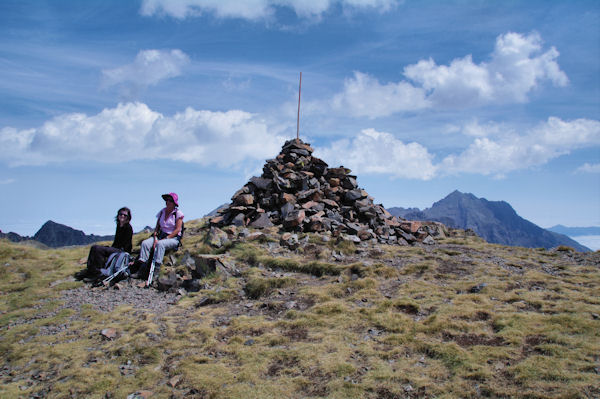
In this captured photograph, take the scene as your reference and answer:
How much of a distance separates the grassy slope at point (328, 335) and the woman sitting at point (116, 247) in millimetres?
943

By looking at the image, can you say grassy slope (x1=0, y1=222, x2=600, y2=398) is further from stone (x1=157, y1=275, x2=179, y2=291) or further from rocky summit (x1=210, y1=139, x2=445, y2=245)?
rocky summit (x1=210, y1=139, x2=445, y2=245)

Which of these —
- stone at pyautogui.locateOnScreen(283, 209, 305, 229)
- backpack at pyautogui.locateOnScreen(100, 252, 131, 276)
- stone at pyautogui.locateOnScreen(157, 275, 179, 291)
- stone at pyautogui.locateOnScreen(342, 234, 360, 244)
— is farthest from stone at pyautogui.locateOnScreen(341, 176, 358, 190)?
backpack at pyautogui.locateOnScreen(100, 252, 131, 276)

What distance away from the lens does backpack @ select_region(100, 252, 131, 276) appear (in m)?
14.6

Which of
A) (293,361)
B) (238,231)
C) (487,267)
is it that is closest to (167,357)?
(293,361)

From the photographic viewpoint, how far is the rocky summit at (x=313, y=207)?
19.5m

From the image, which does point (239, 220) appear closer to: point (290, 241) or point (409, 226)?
point (290, 241)

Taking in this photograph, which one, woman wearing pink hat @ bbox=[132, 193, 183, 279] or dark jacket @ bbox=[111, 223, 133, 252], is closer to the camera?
woman wearing pink hat @ bbox=[132, 193, 183, 279]

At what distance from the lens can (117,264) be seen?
1470 cm

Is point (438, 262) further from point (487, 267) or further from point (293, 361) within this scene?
point (293, 361)

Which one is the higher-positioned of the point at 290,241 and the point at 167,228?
the point at 167,228

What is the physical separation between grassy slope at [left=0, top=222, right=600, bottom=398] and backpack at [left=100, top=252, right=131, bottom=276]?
4.16 ft

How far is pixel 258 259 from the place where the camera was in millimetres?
15352

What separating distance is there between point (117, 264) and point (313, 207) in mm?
10704

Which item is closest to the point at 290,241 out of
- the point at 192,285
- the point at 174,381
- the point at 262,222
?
the point at 262,222
